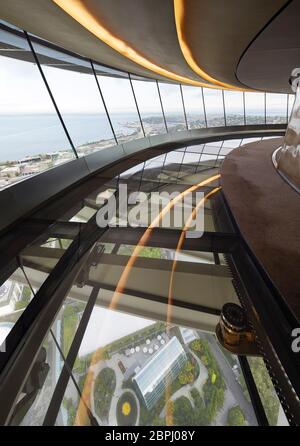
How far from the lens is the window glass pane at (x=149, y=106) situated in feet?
54.9

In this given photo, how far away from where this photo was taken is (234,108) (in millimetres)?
26266

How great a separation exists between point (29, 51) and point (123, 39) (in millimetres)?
2856

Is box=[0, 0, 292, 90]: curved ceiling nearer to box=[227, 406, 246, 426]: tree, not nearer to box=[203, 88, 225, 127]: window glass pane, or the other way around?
box=[227, 406, 246, 426]: tree

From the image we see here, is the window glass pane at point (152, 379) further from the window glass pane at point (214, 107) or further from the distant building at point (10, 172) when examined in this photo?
the window glass pane at point (214, 107)

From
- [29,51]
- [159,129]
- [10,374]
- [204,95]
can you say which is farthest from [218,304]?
[204,95]

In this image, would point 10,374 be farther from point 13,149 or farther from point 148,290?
point 13,149

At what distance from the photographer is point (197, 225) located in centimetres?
524

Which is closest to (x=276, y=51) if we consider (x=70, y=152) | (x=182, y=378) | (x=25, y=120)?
(x=70, y=152)

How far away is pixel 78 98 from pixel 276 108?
24996 mm

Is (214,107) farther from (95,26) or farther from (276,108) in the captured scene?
(95,26)

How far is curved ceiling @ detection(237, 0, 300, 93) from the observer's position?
5.29 m

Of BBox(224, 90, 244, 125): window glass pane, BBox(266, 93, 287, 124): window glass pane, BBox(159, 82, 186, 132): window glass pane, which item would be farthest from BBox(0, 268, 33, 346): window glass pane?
BBox(266, 93, 287, 124): window glass pane

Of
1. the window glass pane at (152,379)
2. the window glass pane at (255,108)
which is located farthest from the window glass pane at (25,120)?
the window glass pane at (255,108)

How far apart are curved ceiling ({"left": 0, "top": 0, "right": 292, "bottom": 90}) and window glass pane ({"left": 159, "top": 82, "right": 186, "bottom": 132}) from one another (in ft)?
35.5
